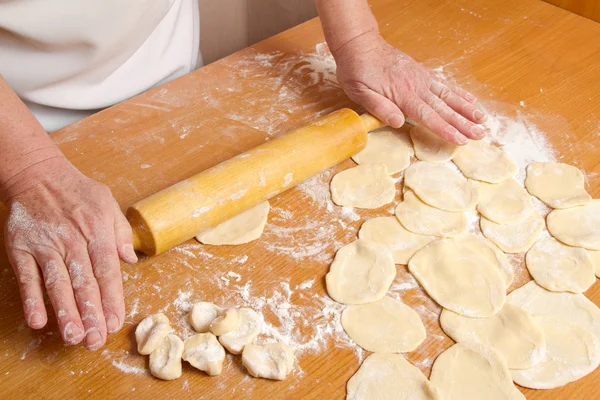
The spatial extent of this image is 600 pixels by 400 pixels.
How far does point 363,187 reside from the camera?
1.57 metres

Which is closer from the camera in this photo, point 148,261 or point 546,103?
point 148,261

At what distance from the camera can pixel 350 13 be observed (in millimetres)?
1836

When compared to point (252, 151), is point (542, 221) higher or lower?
lower

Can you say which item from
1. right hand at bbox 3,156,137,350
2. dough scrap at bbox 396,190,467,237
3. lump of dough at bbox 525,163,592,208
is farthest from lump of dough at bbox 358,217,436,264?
right hand at bbox 3,156,137,350

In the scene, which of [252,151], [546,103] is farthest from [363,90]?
[546,103]

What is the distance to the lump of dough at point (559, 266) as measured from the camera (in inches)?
52.1

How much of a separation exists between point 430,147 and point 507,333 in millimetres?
646

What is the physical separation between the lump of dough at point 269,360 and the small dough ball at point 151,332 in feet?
0.58

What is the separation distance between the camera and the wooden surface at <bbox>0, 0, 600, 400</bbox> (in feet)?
3.86

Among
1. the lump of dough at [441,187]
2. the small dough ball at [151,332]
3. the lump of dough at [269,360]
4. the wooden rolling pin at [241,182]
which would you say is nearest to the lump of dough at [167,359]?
the small dough ball at [151,332]

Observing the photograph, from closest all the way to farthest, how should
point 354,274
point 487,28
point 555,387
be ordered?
1. point 555,387
2. point 354,274
3. point 487,28

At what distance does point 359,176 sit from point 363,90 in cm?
30

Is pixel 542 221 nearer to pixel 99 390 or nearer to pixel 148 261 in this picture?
pixel 148 261

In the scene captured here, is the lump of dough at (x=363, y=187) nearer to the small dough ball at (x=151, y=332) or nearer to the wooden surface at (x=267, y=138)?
the wooden surface at (x=267, y=138)
